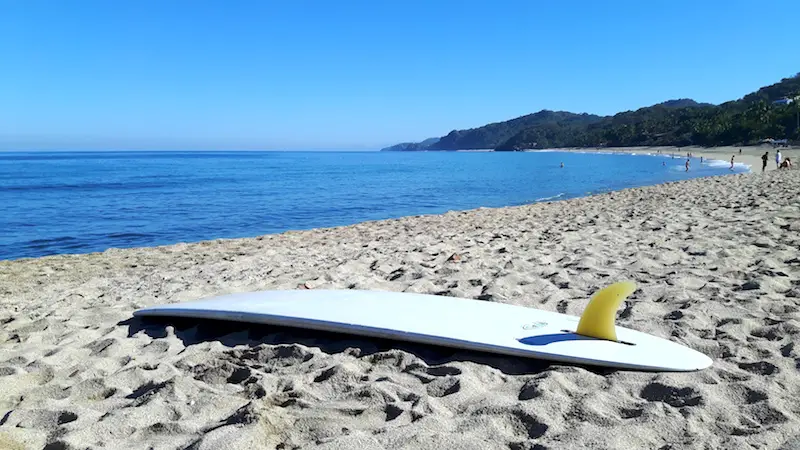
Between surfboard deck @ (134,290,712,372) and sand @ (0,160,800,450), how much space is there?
77 mm

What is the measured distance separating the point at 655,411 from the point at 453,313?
4.69ft

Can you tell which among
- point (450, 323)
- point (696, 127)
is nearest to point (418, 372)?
point (450, 323)

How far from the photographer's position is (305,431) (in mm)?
2225

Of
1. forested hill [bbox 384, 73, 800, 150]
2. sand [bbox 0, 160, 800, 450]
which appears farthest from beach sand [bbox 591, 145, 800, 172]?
sand [bbox 0, 160, 800, 450]

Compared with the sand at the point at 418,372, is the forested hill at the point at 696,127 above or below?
above

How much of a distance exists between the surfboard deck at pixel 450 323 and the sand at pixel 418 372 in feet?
0.25

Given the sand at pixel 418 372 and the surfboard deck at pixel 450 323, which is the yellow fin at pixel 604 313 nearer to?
the surfboard deck at pixel 450 323

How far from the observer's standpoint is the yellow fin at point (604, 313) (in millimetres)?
2932

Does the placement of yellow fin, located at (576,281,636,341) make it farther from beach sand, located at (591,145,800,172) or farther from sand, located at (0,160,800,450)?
beach sand, located at (591,145,800,172)

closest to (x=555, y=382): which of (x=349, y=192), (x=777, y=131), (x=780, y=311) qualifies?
(x=780, y=311)

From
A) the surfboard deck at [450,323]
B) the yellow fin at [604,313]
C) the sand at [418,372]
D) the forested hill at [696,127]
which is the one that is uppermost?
the forested hill at [696,127]

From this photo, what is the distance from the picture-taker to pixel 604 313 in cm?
300

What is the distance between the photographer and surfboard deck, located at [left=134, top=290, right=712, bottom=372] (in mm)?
2816

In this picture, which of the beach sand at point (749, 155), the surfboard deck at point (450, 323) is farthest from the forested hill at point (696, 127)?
the surfboard deck at point (450, 323)
